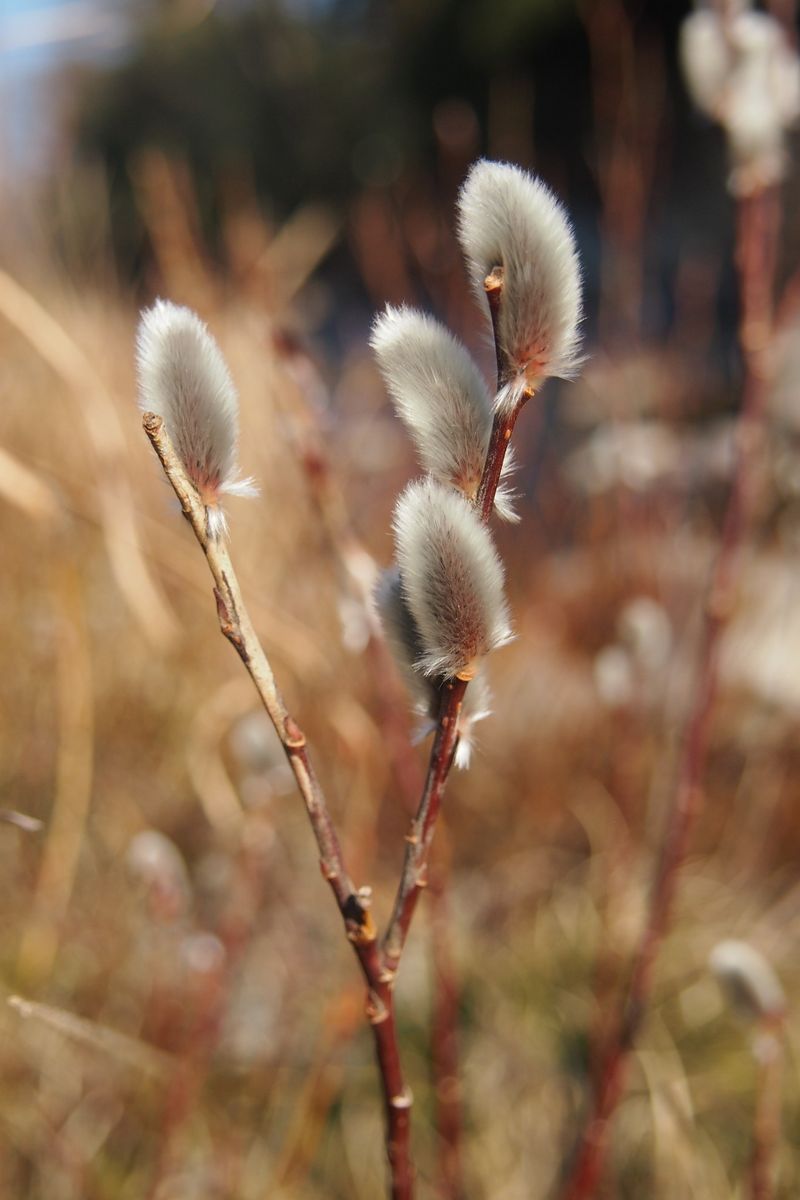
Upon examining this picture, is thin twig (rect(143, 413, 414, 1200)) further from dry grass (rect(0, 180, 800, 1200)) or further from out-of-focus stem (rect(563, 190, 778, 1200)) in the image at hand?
out-of-focus stem (rect(563, 190, 778, 1200))

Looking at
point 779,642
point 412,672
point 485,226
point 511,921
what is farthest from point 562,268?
point 779,642

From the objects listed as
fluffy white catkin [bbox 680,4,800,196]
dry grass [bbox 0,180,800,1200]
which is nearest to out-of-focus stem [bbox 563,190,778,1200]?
fluffy white catkin [bbox 680,4,800,196]

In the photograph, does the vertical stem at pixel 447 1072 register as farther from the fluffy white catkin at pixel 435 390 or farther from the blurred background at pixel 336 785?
the fluffy white catkin at pixel 435 390

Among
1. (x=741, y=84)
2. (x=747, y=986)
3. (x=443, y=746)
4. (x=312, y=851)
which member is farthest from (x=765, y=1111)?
(x=312, y=851)

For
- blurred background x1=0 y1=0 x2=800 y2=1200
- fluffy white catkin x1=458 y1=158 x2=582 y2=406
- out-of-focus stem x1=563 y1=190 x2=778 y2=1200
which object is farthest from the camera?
blurred background x1=0 y1=0 x2=800 y2=1200

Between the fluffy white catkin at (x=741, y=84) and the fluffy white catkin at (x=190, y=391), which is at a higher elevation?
the fluffy white catkin at (x=741, y=84)

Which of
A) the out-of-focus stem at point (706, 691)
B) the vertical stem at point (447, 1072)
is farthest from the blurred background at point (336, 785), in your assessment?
the out-of-focus stem at point (706, 691)

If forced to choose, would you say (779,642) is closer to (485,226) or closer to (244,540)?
(244,540)
